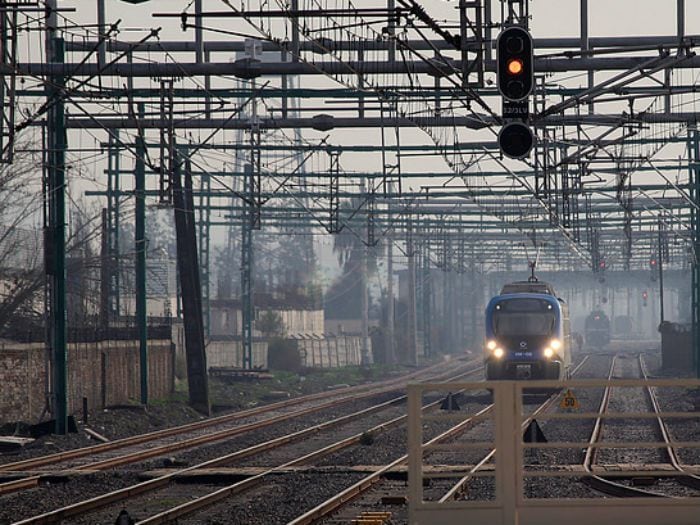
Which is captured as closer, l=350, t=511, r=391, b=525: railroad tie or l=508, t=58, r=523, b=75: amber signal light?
l=350, t=511, r=391, b=525: railroad tie

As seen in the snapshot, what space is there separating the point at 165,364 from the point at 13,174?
302 inches

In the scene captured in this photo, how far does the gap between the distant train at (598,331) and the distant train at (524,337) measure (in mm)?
84531

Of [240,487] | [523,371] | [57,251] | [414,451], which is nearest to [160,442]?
[57,251]

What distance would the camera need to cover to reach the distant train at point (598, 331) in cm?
12200

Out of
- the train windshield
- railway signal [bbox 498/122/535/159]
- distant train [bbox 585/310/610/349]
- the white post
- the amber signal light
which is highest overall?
the amber signal light

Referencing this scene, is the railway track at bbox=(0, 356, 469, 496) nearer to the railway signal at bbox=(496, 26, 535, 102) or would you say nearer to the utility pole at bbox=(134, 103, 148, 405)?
the utility pole at bbox=(134, 103, 148, 405)

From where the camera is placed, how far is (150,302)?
85375 mm

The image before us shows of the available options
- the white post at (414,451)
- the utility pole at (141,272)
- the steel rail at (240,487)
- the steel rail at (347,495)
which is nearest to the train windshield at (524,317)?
the utility pole at (141,272)

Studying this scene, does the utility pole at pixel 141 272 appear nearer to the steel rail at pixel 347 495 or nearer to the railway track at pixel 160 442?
the railway track at pixel 160 442

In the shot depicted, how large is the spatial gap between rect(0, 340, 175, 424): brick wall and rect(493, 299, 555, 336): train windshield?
1018 cm

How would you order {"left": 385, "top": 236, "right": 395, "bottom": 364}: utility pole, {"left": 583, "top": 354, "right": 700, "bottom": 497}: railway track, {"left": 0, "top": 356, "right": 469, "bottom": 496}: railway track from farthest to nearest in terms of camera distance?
{"left": 385, "top": 236, "right": 395, "bottom": 364}: utility pole → {"left": 0, "top": 356, "right": 469, "bottom": 496}: railway track → {"left": 583, "top": 354, "right": 700, "bottom": 497}: railway track

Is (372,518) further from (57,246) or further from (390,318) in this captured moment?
(390,318)

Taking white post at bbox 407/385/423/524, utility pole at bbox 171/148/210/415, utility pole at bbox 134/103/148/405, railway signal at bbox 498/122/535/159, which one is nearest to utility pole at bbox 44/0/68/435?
utility pole at bbox 134/103/148/405

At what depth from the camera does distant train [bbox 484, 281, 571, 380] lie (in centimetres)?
3828
